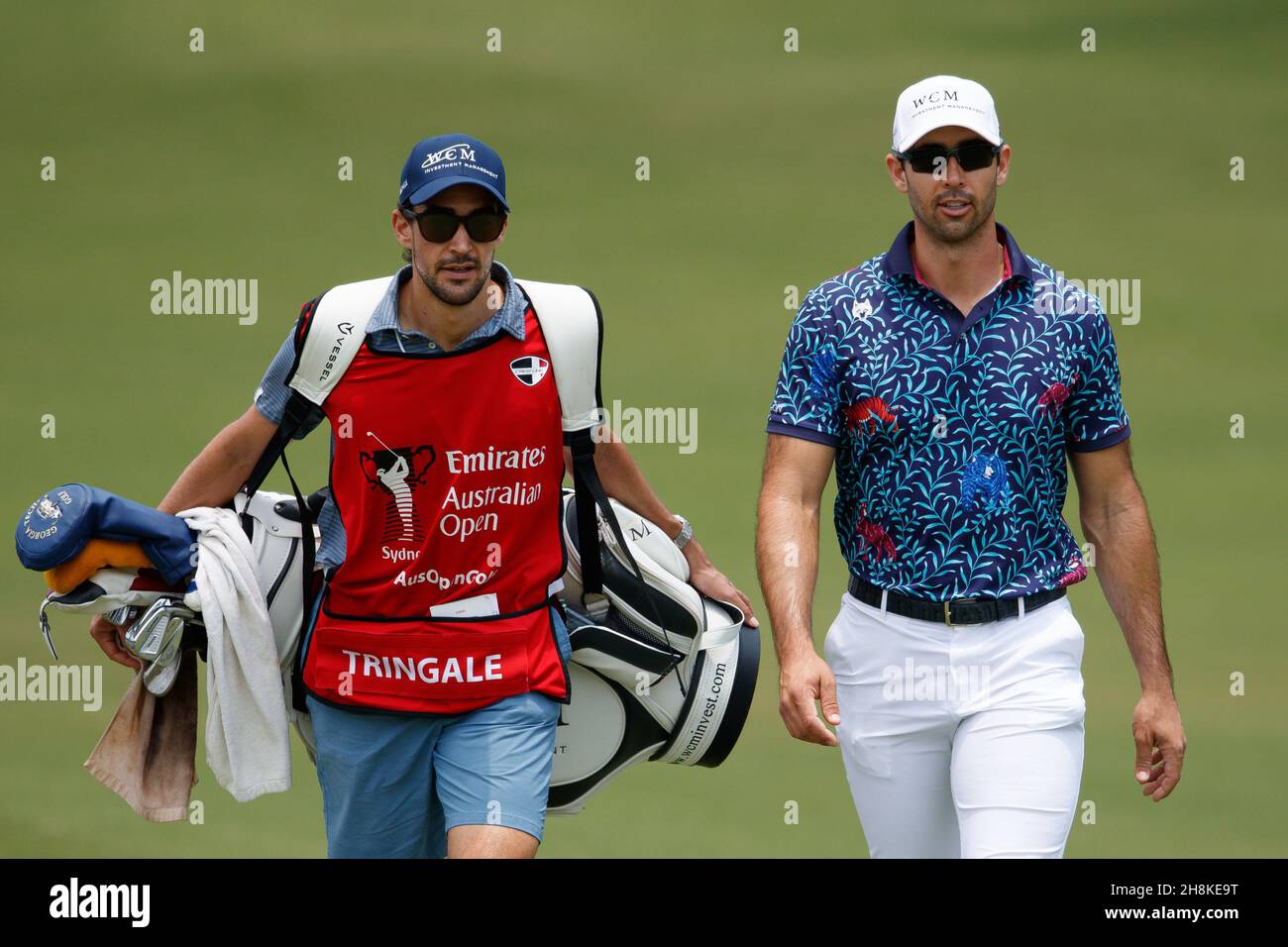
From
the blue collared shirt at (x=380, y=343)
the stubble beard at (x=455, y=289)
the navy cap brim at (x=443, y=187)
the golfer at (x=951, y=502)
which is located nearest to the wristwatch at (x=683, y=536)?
the golfer at (x=951, y=502)

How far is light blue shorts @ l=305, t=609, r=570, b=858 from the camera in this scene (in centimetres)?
511

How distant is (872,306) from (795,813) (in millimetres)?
3337

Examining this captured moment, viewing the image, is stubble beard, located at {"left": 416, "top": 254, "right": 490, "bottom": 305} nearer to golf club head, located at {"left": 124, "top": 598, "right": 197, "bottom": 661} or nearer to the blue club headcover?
the blue club headcover

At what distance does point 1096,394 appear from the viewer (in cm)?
501

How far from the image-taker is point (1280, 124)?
14719 mm

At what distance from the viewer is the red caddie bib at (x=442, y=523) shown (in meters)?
5.09

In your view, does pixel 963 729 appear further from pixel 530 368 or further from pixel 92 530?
pixel 92 530

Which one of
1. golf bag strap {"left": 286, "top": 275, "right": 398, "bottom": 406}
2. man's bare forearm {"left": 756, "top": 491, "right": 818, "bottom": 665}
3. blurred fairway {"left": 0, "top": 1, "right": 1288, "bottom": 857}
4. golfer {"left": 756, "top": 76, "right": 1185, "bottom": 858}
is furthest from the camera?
blurred fairway {"left": 0, "top": 1, "right": 1288, "bottom": 857}

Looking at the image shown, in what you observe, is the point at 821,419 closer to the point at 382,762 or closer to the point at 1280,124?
the point at 382,762

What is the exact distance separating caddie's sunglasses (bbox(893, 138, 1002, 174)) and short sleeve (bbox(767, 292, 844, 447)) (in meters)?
0.39

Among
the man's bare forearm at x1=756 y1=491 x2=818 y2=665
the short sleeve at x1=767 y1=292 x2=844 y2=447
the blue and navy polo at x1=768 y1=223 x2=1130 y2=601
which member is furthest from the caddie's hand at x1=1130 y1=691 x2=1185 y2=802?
the short sleeve at x1=767 y1=292 x2=844 y2=447

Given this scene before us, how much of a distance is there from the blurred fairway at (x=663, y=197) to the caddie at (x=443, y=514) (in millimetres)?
4846

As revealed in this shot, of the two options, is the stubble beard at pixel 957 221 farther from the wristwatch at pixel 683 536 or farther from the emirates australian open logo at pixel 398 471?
the emirates australian open logo at pixel 398 471

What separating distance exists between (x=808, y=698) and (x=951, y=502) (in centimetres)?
63
